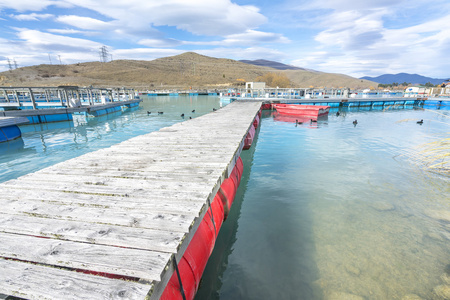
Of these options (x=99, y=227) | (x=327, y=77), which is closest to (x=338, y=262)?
(x=99, y=227)

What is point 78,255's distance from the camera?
6.86 feet

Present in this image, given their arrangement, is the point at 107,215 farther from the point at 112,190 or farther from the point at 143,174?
the point at 143,174

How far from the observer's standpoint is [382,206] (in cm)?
614

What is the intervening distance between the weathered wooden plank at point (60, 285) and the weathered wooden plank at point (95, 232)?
39 cm

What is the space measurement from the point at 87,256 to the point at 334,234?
16.4ft

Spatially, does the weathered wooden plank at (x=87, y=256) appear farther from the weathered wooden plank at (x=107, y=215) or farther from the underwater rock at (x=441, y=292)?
the underwater rock at (x=441, y=292)

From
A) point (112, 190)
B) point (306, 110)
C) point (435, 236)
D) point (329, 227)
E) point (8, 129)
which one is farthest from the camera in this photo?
point (306, 110)

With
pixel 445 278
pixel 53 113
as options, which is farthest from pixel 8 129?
pixel 445 278

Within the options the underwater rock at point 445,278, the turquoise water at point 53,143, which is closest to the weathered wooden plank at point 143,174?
the underwater rock at point 445,278

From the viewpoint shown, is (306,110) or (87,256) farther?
(306,110)

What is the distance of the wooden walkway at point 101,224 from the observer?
1.84 m

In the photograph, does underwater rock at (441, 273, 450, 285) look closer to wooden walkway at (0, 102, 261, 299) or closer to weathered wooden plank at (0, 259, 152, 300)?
wooden walkway at (0, 102, 261, 299)

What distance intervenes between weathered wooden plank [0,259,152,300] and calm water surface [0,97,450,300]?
2.20 metres

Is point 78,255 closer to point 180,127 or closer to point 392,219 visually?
point 392,219
